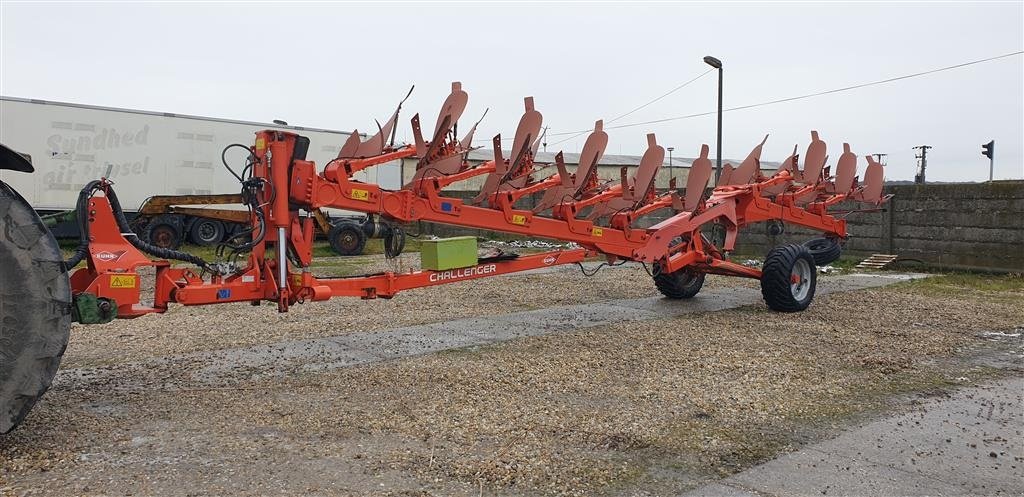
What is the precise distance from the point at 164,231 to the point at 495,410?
50.1ft

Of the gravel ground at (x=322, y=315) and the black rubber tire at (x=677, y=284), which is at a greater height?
the black rubber tire at (x=677, y=284)

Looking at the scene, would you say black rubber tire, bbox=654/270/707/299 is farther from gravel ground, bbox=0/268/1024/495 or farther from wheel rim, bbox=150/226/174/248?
wheel rim, bbox=150/226/174/248

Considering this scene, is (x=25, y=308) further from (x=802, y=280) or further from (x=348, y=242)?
(x=348, y=242)

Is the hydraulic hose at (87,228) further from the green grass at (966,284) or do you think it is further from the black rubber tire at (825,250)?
the green grass at (966,284)

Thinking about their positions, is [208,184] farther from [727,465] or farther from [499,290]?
[727,465]

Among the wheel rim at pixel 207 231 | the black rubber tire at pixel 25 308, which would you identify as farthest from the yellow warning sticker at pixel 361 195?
the wheel rim at pixel 207 231

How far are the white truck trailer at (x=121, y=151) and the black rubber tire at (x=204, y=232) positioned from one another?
51 mm

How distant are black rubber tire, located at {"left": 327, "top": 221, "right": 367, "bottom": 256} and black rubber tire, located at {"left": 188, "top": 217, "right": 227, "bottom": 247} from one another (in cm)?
272

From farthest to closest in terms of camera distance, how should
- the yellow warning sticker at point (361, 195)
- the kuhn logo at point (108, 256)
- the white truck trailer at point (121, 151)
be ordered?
the white truck trailer at point (121, 151)
the yellow warning sticker at point (361, 195)
the kuhn logo at point (108, 256)

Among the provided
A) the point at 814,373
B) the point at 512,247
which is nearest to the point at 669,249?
the point at 814,373

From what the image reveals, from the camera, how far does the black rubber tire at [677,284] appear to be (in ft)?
33.8

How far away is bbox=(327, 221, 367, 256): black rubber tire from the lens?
18.3 meters

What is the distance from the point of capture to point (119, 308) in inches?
193

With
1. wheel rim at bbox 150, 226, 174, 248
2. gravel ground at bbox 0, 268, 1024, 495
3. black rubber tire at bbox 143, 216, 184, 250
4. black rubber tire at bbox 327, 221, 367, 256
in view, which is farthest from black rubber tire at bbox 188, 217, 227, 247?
gravel ground at bbox 0, 268, 1024, 495
